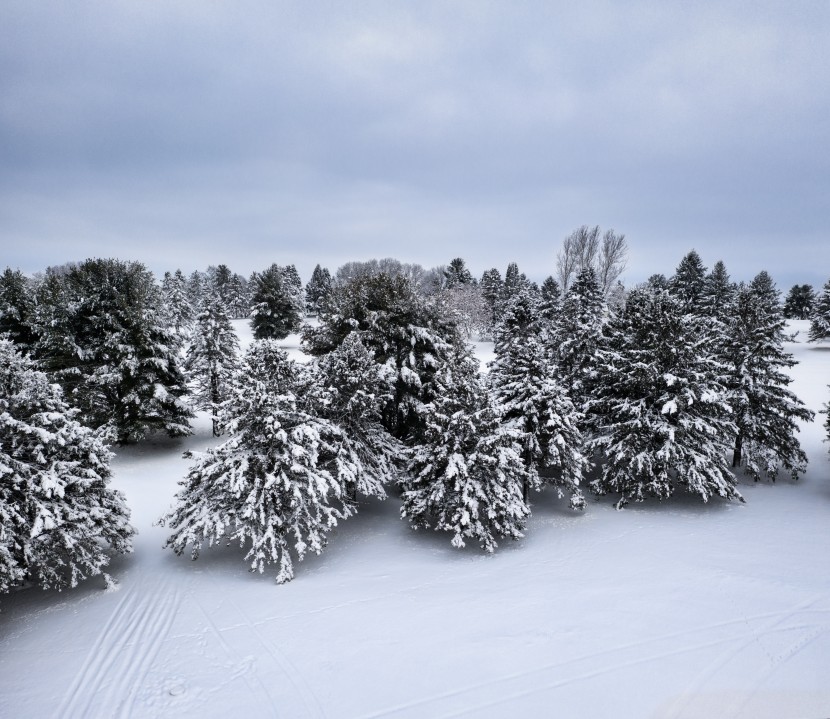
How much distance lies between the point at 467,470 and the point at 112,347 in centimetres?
1748

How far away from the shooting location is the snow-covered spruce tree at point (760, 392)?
18.8 meters

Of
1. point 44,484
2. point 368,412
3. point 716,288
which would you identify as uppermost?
point 716,288

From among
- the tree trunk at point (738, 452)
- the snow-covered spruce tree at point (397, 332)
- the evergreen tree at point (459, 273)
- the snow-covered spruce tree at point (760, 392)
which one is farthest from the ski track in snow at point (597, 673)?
the evergreen tree at point (459, 273)

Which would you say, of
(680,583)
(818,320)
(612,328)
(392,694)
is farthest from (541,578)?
(818,320)

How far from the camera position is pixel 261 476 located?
12773mm

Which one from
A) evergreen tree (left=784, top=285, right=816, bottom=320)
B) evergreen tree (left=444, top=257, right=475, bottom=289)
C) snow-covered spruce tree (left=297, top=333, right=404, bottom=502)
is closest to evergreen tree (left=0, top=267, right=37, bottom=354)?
snow-covered spruce tree (left=297, top=333, right=404, bottom=502)

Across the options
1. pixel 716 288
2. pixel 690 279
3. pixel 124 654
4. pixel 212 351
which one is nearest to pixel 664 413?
pixel 124 654

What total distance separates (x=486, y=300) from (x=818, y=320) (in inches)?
1473

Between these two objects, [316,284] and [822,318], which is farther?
[316,284]

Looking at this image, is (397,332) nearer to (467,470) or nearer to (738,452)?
(467,470)

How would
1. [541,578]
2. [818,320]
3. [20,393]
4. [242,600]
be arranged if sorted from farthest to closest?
[818,320], [541,578], [242,600], [20,393]

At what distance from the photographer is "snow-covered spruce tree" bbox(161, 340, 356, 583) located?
1218 cm

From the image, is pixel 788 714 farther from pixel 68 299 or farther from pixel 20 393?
pixel 68 299

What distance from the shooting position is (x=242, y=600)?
11.5 metres
